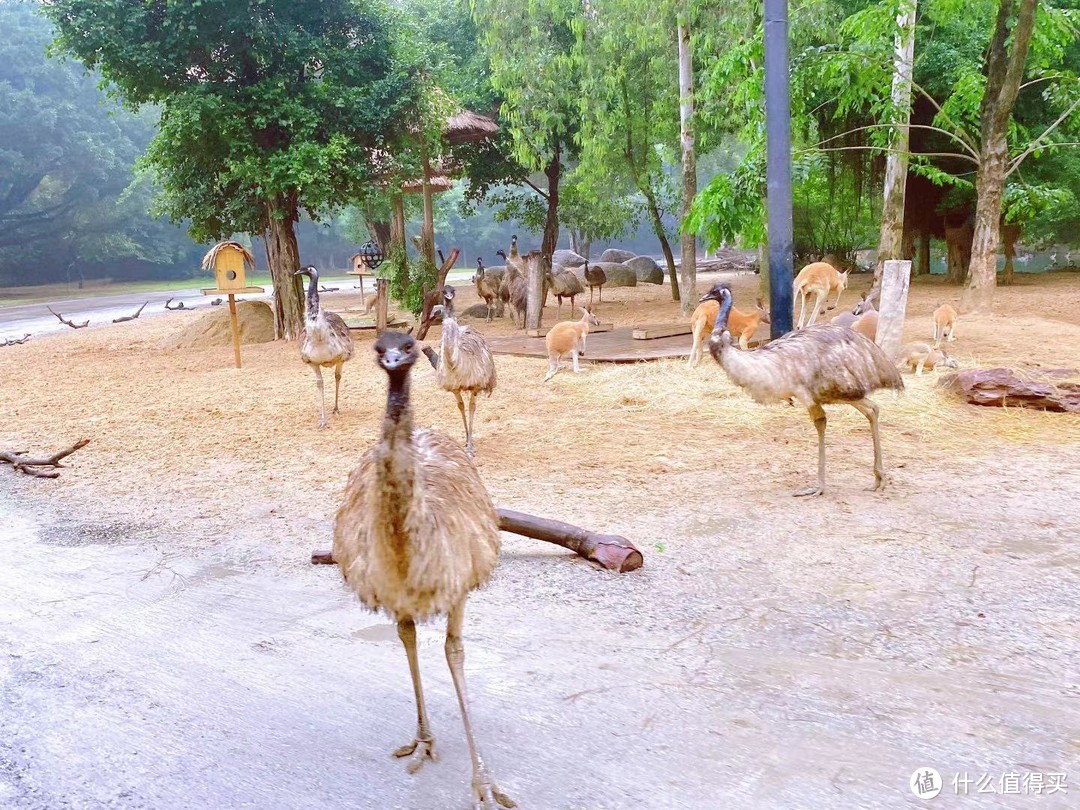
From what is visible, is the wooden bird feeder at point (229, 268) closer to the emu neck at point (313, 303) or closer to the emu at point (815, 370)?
the emu neck at point (313, 303)

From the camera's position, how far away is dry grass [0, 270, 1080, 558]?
579cm

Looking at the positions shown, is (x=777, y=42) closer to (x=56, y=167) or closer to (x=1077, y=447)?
(x=1077, y=447)

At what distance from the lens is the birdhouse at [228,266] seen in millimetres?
11633

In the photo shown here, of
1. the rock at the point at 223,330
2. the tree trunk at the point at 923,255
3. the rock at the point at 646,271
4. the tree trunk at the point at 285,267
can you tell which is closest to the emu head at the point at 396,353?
the tree trunk at the point at 285,267

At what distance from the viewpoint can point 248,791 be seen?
276cm

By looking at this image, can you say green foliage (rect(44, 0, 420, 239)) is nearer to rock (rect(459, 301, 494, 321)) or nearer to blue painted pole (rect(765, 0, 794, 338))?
rock (rect(459, 301, 494, 321))

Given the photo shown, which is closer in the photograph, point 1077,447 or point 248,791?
point 248,791

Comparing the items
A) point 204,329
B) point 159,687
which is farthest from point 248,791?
point 204,329

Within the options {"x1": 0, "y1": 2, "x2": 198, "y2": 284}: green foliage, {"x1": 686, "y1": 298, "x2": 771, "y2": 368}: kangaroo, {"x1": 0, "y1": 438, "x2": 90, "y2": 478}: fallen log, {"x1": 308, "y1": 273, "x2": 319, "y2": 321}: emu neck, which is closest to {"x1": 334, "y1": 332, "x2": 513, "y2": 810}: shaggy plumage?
{"x1": 0, "y1": 438, "x2": 90, "y2": 478}: fallen log

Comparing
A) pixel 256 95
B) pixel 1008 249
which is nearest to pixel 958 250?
pixel 1008 249

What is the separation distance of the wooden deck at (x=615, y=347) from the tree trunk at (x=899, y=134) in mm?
2821

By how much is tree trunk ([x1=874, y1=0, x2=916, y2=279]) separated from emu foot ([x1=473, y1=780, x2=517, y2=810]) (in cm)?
983

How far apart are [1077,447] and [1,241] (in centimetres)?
4574

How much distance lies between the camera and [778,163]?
26.8 feet
